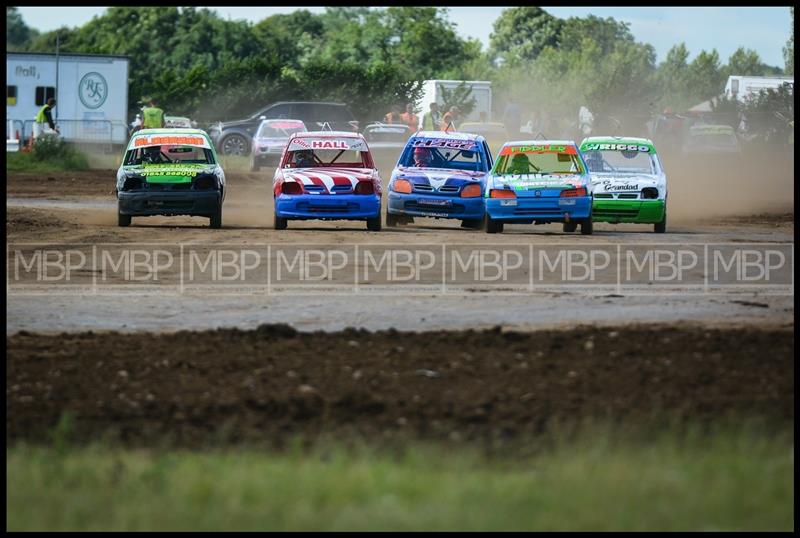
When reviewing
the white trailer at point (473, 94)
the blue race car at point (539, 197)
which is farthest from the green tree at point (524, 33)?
the blue race car at point (539, 197)

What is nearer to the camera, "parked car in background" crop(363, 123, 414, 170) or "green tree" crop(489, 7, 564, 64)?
"parked car in background" crop(363, 123, 414, 170)

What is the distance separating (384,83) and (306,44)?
41.2m

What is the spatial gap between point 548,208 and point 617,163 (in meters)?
3.02

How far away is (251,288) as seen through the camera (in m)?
15.4

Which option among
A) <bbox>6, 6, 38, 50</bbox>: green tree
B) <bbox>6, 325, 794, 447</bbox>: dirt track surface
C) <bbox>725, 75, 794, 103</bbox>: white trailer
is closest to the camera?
<bbox>6, 325, 794, 447</bbox>: dirt track surface

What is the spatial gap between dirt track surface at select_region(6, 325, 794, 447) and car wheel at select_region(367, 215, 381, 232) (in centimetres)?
994

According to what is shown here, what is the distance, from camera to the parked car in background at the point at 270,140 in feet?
126

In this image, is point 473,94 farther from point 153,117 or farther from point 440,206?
point 440,206

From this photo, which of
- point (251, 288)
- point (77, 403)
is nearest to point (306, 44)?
point (251, 288)

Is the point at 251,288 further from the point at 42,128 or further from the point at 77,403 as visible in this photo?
the point at 42,128

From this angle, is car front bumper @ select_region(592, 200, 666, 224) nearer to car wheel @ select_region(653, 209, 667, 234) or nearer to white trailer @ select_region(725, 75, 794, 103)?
car wheel @ select_region(653, 209, 667, 234)

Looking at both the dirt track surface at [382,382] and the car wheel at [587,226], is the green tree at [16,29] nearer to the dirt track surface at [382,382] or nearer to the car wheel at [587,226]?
the car wheel at [587,226]

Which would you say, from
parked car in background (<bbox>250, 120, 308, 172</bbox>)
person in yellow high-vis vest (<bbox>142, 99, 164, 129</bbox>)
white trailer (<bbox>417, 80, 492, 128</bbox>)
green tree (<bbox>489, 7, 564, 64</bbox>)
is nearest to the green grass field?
person in yellow high-vis vest (<bbox>142, 99, 164, 129</bbox>)

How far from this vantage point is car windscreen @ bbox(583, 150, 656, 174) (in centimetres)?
2322
